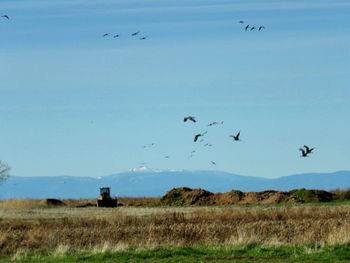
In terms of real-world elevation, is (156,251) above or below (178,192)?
below

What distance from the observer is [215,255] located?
23656 mm

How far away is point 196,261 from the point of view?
71.6ft

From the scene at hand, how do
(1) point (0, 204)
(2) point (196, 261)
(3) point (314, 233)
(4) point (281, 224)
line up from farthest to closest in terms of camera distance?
(1) point (0, 204)
(4) point (281, 224)
(3) point (314, 233)
(2) point (196, 261)

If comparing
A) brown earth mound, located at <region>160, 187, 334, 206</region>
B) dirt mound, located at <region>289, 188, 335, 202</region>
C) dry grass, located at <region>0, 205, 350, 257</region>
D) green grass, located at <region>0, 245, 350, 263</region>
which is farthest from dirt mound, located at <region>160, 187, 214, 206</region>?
green grass, located at <region>0, 245, 350, 263</region>

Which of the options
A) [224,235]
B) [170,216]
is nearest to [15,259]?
[224,235]

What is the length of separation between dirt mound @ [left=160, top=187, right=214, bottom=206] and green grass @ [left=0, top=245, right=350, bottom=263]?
4620 centimetres

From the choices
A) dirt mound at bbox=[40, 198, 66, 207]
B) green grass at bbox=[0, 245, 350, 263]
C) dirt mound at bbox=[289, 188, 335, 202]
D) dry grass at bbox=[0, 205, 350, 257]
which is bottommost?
green grass at bbox=[0, 245, 350, 263]

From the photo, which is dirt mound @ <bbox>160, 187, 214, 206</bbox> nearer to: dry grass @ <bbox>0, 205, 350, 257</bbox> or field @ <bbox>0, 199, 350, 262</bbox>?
field @ <bbox>0, 199, 350, 262</bbox>

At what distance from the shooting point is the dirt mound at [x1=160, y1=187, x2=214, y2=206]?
235 ft

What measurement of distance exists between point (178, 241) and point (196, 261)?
7481mm

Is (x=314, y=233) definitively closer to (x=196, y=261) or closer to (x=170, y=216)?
(x=196, y=261)

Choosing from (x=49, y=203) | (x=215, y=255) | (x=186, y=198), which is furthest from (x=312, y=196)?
(x=215, y=255)

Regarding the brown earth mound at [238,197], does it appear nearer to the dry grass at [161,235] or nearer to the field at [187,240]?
the field at [187,240]

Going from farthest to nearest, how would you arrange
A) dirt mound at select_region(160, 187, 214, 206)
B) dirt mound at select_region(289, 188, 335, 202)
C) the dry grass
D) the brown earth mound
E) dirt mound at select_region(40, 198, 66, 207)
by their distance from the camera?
1. dirt mound at select_region(40, 198, 66, 207)
2. dirt mound at select_region(160, 187, 214, 206)
3. the brown earth mound
4. dirt mound at select_region(289, 188, 335, 202)
5. the dry grass
